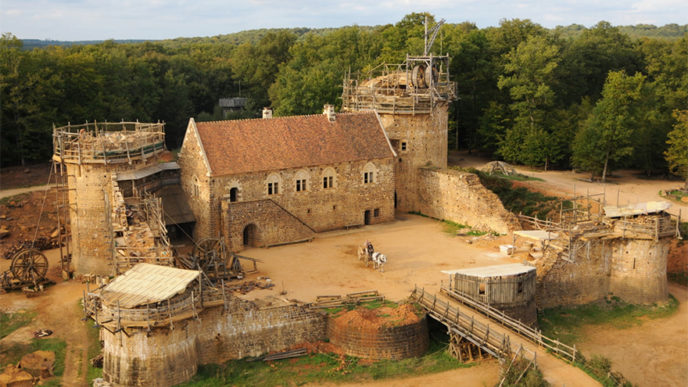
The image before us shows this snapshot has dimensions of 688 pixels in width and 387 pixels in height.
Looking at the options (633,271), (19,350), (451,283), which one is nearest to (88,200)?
(19,350)

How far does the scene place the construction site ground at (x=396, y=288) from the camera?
32.7 m

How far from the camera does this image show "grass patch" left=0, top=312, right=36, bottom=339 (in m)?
34.2

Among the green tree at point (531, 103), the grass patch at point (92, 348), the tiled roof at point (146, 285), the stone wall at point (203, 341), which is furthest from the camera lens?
the green tree at point (531, 103)

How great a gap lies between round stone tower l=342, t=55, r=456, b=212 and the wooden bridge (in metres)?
15.8

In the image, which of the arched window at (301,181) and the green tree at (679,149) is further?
the green tree at (679,149)

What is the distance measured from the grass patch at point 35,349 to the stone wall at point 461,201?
24746 mm

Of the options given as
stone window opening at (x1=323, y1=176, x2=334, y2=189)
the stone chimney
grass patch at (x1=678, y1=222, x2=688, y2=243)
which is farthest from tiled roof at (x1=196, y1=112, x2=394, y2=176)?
grass patch at (x1=678, y1=222, x2=688, y2=243)

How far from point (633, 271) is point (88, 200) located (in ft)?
93.2

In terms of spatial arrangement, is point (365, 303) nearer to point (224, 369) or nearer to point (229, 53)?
point (224, 369)

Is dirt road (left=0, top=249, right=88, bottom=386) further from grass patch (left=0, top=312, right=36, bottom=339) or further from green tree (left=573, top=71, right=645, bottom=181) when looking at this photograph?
green tree (left=573, top=71, right=645, bottom=181)

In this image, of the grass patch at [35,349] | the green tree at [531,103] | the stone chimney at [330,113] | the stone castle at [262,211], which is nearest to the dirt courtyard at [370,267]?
the stone castle at [262,211]

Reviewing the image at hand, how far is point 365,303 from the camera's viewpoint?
33625 millimetres

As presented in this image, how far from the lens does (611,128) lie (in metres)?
55.7

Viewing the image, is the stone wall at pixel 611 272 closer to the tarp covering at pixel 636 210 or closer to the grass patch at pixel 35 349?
the tarp covering at pixel 636 210
